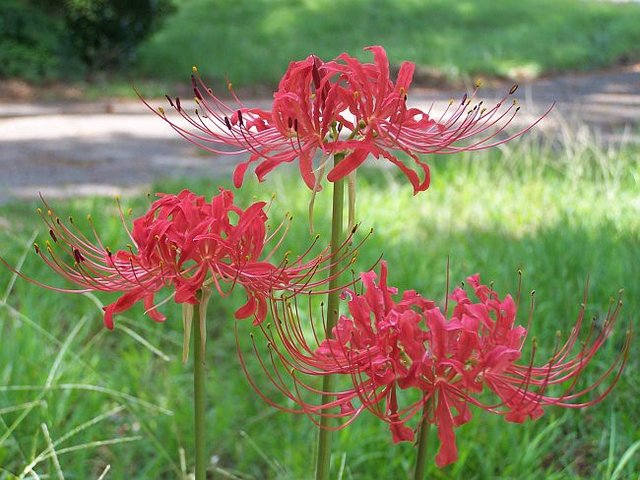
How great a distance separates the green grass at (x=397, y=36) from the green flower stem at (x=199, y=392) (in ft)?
33.7

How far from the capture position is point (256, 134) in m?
1.47

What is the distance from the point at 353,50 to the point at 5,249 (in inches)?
371

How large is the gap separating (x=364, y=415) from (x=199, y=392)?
1.64 metres

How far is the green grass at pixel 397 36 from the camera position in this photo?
40.6ft

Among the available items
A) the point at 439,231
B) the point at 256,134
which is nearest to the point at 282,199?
the point at 439,231

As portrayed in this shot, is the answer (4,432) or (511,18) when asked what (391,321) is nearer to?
(4,432)

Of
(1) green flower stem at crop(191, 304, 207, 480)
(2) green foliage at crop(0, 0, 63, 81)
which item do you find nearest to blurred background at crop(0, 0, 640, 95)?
(2) green foliage at crop(0, 0, 63, 81)

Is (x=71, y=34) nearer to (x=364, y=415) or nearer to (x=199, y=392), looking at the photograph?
(x=364, y=415)

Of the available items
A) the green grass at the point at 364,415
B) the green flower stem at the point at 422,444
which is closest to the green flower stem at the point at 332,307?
the green flower stem at the point at 422,444

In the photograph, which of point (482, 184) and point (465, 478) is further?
point (482, 184)

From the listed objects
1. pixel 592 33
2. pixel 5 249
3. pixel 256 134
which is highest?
pixel 592 33

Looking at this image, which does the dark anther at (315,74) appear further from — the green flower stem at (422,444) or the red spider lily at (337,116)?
the green flower stem at (422,444)

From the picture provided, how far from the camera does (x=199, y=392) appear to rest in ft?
4.49

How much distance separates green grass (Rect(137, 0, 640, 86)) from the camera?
487 inches
